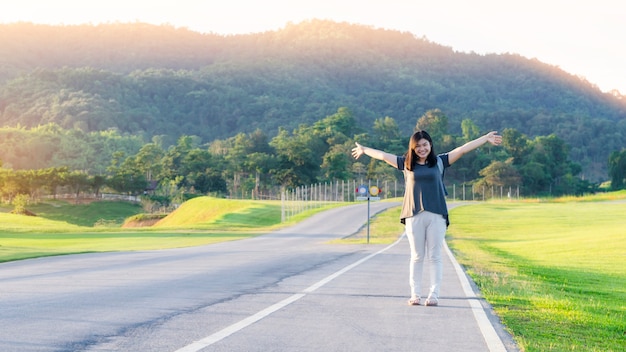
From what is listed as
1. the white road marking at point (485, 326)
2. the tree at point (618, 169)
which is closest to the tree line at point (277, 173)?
the tree at point (618, 169)

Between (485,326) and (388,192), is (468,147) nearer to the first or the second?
(485,326)

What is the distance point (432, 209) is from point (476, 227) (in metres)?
46.3

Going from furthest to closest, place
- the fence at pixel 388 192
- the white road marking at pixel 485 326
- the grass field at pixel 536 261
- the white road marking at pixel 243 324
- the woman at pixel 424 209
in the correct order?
1. the fence at pixel 388 192
2. the woman at pixel 424 209
3. the grass field at pixel 536 261
4. the white road marking at pixel 485 326
5. the white road marking at pixel 243 324

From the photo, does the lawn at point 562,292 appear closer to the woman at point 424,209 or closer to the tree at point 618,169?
the woman at point 424,209

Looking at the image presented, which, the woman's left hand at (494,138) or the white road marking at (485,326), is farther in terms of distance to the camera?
the woman's left hand at (494,138)

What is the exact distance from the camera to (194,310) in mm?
8641

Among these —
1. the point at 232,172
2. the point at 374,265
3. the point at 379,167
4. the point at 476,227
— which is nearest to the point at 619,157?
the point at 379,167

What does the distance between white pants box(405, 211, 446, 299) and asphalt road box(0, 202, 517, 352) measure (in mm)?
360

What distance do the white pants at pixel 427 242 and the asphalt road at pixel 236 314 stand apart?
360mm

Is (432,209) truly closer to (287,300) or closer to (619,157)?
(287,300)

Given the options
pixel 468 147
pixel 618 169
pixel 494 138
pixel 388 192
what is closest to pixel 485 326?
pixel 468 147

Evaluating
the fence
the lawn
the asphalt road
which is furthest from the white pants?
the fence

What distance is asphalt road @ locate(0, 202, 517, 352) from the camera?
6598mm

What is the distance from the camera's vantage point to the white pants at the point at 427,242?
9.52 meters
